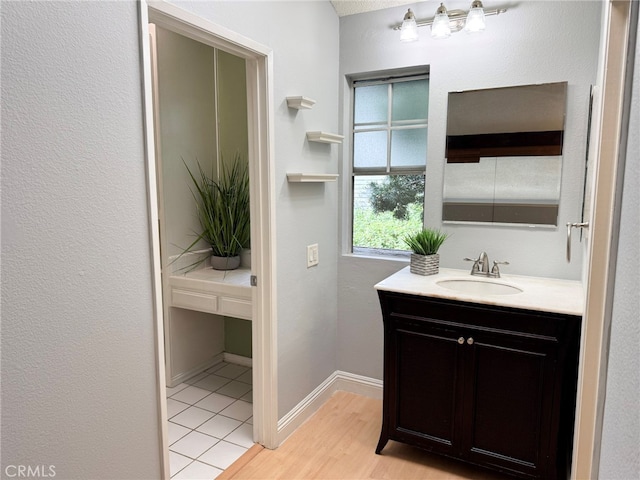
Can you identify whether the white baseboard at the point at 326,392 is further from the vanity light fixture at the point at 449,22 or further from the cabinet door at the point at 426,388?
the vanity light fixture at the point at 449,22

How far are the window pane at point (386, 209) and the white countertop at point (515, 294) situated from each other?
371 mm

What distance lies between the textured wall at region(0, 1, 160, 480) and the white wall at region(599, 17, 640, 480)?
1317mm

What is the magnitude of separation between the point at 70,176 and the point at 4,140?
185 millimetres

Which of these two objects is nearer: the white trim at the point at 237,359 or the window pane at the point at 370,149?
the window pane at the point at 370,149

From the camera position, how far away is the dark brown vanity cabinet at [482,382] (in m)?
1.89

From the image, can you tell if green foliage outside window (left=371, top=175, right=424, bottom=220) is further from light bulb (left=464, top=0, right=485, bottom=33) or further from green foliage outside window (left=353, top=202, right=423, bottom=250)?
light bulb (left=464, top=0, right=485, bottom=33)

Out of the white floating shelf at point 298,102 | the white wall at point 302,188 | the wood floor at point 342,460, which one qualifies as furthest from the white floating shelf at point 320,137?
A: the wood floor at point 342,460

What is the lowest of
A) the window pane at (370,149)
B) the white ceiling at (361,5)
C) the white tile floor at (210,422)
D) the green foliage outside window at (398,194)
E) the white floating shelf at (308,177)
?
the white tile floor at (210,422)

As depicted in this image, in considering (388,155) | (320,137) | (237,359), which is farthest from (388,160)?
(237,359)

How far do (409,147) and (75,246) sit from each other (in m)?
1.97

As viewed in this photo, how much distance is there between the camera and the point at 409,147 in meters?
2.71

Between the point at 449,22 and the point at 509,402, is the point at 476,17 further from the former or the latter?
the point at 509,402

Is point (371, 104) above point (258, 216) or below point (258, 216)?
above

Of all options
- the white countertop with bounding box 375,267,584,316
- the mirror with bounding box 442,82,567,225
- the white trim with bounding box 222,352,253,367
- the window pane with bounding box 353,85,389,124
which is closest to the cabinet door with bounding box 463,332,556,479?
the white countertop with bounding box 375,267,584,316
